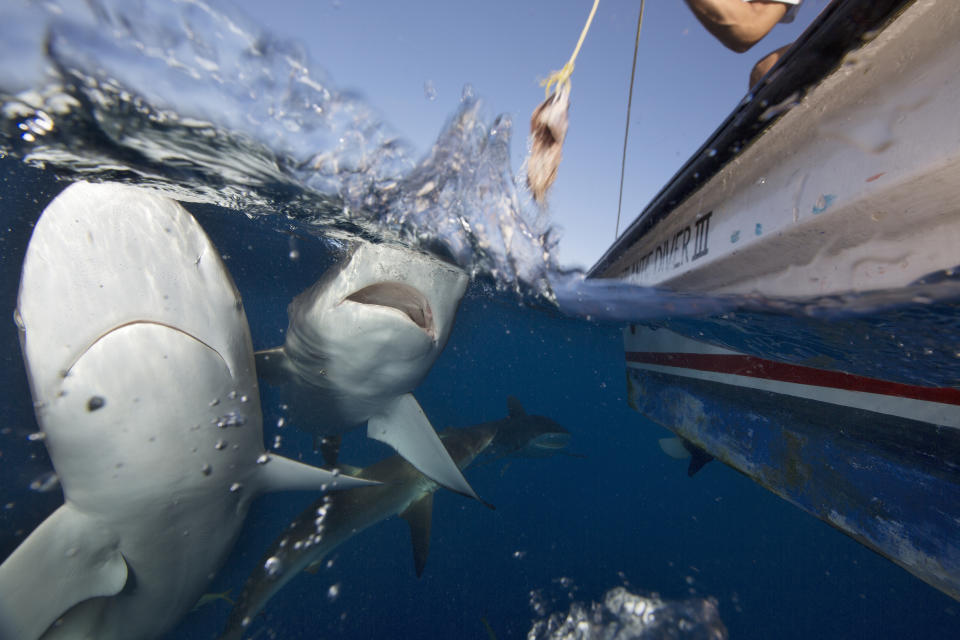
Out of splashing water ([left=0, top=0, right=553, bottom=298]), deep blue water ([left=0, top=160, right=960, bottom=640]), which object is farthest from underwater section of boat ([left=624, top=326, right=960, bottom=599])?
deep blue water ([left=0, top=160, right=960, bottom=640])

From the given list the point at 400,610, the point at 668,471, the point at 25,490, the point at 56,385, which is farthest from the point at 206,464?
the point at 668,471

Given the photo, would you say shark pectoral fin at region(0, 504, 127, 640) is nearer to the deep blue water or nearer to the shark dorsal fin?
the deep blue water

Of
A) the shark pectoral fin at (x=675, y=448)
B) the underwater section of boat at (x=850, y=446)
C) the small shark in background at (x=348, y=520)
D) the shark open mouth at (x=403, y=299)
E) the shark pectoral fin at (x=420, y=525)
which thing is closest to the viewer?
the underwater section of boat at (x=850, y=446)

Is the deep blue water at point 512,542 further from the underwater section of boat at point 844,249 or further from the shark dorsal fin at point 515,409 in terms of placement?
the underwater section of boat at point 844,249

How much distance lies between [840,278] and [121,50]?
418 centimetres

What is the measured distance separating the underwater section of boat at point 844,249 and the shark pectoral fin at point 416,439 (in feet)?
8.73

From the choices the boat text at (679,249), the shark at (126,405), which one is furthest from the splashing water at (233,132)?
the boat text at (679,249)

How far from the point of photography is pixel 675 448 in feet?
25.4

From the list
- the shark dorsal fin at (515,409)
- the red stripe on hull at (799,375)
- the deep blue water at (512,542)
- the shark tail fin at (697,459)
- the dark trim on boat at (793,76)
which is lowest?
the deep blue water at (512,542)

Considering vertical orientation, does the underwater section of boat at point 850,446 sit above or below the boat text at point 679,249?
below

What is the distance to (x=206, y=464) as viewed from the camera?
7.91ft

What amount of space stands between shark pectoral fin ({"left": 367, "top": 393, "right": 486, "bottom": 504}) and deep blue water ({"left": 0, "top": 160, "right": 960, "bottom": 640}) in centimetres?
125

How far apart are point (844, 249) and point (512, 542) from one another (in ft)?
85.0

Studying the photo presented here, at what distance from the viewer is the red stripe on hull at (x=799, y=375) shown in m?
2.23
